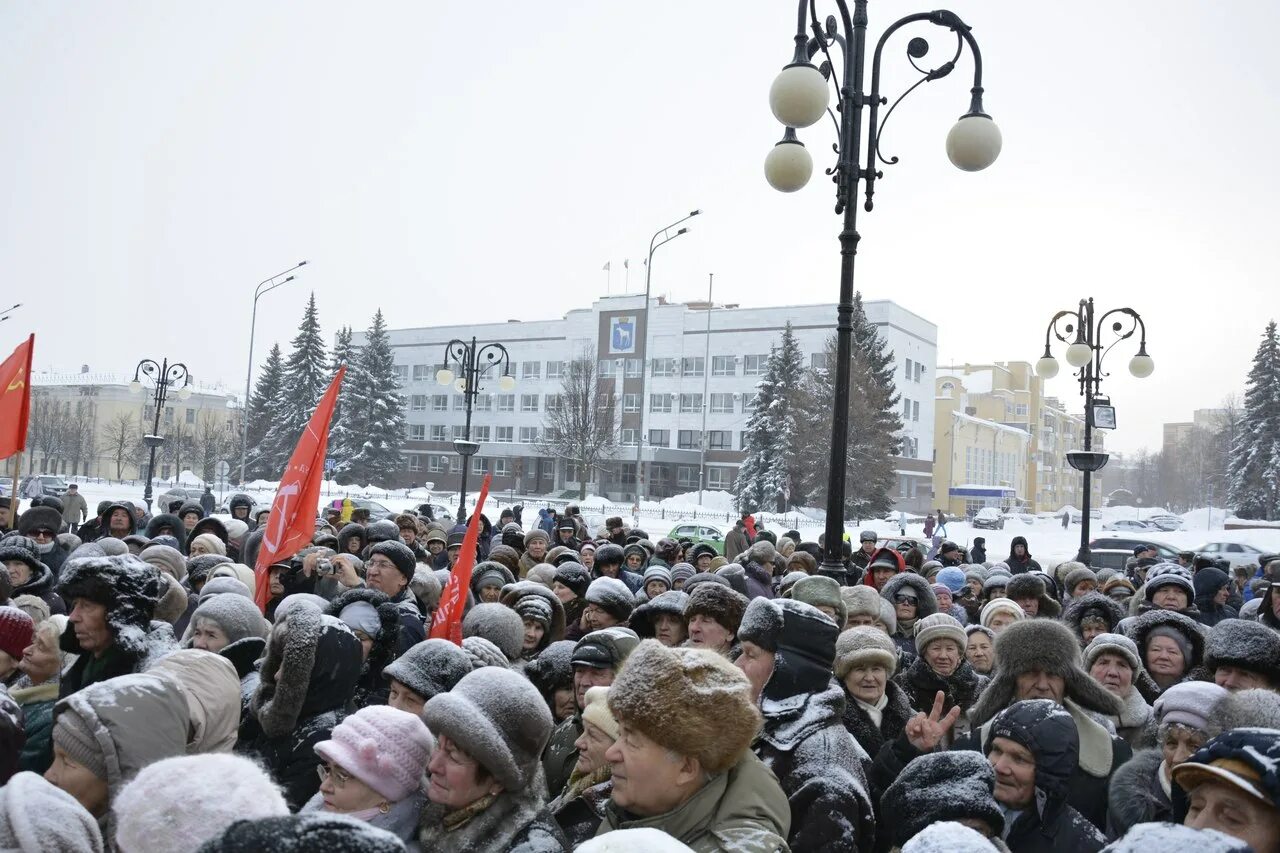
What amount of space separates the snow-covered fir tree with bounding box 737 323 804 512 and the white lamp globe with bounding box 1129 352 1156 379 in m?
38.1

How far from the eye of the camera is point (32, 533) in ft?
29.6

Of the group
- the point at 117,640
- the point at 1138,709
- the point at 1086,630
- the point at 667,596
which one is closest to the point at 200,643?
the point at 117,640

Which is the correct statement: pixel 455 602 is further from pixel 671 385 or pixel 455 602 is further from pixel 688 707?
pixel 671 385

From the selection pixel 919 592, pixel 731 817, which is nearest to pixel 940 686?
pixel 919 592

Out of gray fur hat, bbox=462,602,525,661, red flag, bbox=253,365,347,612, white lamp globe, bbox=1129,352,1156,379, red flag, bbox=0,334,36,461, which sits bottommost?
gray fur hat, bbox=462,602,525,661

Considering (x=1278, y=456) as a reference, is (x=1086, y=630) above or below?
below

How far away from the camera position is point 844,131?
786cm

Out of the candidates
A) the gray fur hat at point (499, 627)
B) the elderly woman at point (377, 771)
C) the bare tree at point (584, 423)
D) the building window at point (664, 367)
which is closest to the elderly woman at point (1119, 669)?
the gray fur hat at point (499, 627)

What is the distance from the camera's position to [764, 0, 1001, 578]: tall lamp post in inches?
292

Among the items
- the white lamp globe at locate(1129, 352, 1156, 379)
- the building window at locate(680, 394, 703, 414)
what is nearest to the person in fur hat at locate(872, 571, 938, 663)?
the white lamp globe at locate(1129, 352, 1156, 379)

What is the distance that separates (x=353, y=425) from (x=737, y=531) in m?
54.0

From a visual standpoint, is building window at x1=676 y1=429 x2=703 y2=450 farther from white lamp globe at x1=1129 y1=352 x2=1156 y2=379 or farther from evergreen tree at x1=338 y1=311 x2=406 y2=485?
white lamp globe at x1=1129 y1=352 x2=1156 y2=379

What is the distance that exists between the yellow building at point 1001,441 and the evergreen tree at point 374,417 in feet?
151

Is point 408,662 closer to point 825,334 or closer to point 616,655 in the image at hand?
point 616,655
